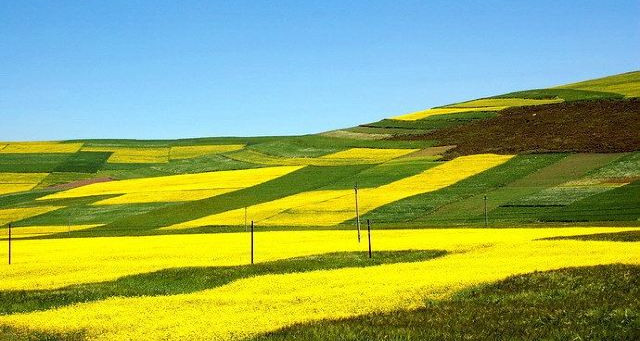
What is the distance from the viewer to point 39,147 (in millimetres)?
139875

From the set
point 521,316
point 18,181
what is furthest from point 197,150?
point 521,316

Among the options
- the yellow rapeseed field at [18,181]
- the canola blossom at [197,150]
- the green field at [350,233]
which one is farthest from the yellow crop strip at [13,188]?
the canola blossom at [197,150]

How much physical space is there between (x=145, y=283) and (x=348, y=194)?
42425 millimetres

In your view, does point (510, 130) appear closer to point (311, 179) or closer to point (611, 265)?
point (311, 179)

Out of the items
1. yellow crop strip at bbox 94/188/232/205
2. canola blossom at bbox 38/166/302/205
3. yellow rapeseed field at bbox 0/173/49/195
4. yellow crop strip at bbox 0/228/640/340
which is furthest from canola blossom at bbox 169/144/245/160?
yellow crop strip at bbox 0/228/640/340

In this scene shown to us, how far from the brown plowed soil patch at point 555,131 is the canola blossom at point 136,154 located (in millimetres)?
39593

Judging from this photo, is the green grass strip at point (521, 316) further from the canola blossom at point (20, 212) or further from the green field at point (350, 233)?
the canola blossom at point (20, 212)

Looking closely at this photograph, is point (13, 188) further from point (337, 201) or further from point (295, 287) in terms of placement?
point (295, 287)

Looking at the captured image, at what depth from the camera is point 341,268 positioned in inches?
1367

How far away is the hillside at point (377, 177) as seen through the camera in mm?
62750

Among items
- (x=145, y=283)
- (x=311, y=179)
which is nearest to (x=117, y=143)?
(x=311, y=179)

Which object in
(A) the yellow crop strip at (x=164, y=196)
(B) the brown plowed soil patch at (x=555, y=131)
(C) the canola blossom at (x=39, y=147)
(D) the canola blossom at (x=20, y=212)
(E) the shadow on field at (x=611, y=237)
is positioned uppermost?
(C) the canola blossom at (x=39, y=147)

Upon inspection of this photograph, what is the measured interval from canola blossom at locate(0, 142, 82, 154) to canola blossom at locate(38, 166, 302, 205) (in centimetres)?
3892

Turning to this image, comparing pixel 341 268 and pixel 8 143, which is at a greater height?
pixel 8 143
